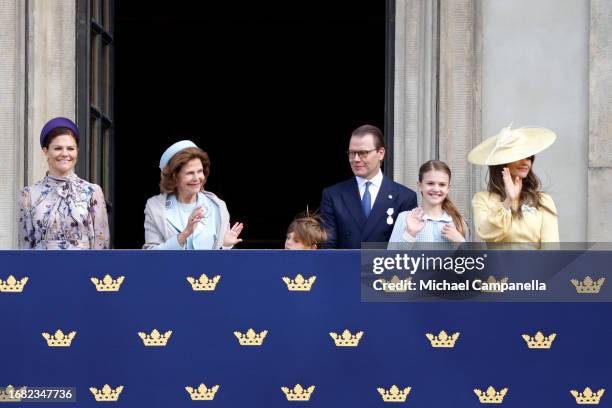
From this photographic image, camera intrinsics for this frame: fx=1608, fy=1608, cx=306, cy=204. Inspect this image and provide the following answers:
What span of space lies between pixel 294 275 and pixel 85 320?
3.55ft

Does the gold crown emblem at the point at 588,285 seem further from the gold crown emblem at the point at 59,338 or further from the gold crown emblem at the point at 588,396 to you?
the gold crown emblem at the point at 59,338

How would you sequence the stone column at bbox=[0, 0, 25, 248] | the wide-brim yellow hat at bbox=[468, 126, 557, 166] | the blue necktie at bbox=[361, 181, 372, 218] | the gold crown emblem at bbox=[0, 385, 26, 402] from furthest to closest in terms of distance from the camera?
the stone column at bbox=[0, 0, 25, 248] → the blue necktie at bbox=[361, 181, 372, 218] → the wide-brim yellow hat at bbox=[468, 126, 557, 166] → the gold crown emblem at bbox=[0, 385, 26, 402]

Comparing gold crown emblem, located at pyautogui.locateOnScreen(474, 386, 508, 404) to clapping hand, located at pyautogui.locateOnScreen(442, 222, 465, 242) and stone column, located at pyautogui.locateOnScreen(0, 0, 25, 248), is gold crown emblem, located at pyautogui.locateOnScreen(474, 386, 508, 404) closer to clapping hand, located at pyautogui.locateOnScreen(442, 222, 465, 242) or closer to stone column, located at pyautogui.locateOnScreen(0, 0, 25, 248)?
clapping hand, located at pyautogui.locateOnScreen(442, 222, 465, 242)

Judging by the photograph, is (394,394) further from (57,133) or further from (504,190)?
(57,133)

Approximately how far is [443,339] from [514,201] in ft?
2.78

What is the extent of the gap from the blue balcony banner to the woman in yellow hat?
0.33 meters

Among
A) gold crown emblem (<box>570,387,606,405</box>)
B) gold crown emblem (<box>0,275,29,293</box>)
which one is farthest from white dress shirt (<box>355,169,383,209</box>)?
gold crown emblem (<box>0,275,29,293</box>)

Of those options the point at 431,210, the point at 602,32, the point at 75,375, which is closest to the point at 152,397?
the point at 75,375

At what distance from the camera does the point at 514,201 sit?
27.5ft

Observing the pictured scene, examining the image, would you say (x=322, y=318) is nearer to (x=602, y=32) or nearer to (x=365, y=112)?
(x=602, y=32)

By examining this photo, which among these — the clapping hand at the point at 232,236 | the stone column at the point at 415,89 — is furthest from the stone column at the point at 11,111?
the stone column at the point at 415,89

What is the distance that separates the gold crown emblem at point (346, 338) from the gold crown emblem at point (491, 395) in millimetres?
649

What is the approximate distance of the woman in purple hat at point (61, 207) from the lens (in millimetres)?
8664

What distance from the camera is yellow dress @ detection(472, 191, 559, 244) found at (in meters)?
8.34
